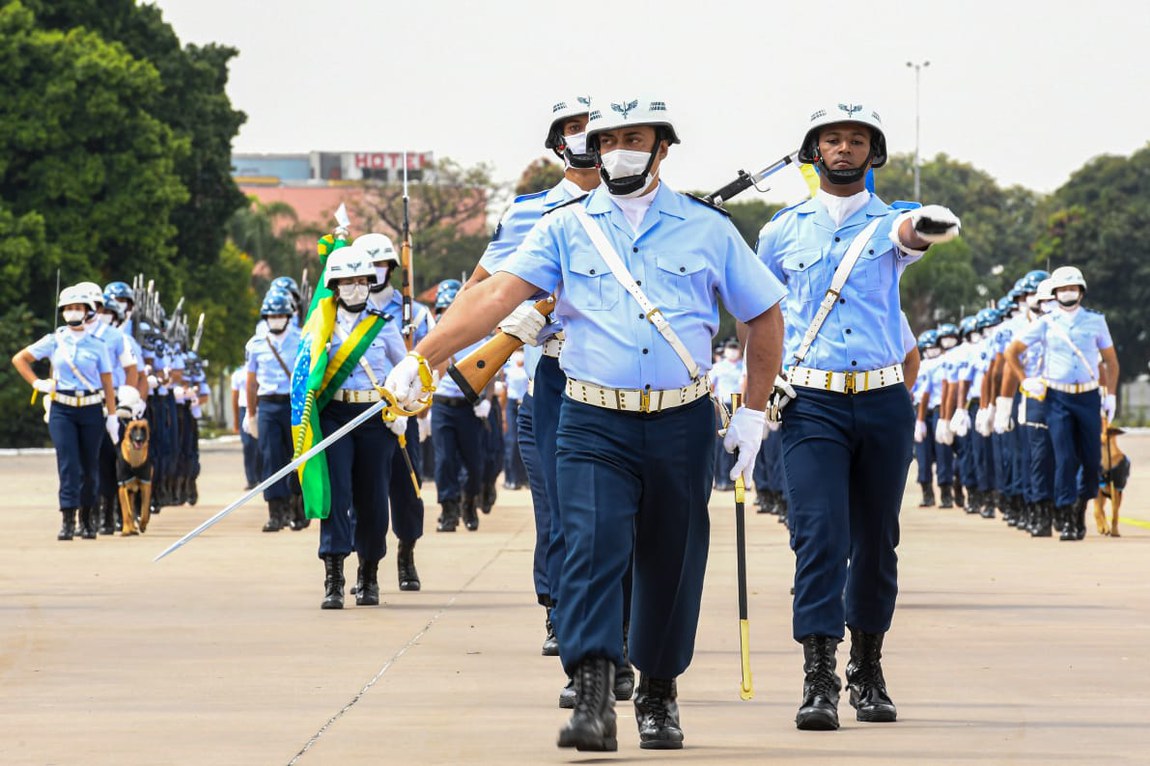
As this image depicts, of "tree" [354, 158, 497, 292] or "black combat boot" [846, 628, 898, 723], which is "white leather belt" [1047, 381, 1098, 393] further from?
"tree" [354, 158, 497, 292]

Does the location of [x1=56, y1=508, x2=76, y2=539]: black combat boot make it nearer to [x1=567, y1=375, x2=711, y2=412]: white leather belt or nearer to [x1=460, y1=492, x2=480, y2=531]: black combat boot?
[x1=460, y1=492, x2=480, y2=531]: black combat boot

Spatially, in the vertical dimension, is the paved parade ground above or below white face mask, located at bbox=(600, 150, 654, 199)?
below

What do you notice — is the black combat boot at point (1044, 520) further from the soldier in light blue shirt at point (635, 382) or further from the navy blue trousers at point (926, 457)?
the soldier in light blue shirt at point (635, 382)

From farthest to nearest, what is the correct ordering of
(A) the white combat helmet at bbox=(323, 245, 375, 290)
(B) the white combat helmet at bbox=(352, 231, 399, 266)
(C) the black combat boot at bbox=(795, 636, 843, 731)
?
(B) the white combat helmet at bbox=(352, 231, 399, 266)
(A) the white combat helmet at bbox=(323, 245, 375, 290)
(C) the black combat boot at bbox=(795, 636, 843, 731)

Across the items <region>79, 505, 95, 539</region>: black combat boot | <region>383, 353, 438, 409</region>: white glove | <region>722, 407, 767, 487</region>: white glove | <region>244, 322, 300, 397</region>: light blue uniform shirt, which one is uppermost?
<region>383, 353, 438, 409</region>: white glove

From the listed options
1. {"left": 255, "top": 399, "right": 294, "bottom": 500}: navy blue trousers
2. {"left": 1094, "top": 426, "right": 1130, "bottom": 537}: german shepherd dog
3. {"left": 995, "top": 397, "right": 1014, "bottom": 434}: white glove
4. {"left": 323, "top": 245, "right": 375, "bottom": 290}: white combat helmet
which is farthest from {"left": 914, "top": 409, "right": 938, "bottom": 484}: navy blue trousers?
{"left": 323, "top": 245, "right": 375, "bottom": 290}: white combat helmet

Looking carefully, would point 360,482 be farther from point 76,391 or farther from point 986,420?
point 986,420

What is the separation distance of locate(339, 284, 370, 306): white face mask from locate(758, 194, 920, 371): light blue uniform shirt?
4.90 meters

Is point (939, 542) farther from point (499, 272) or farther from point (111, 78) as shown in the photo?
point (111, 78)

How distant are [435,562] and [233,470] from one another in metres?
24.2

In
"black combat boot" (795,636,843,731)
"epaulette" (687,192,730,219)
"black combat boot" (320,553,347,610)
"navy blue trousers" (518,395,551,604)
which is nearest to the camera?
"epaulette" (687,192,730,219)

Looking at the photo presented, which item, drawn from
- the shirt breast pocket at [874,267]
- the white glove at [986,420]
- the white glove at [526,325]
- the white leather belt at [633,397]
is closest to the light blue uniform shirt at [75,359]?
the white glove at [986,420]

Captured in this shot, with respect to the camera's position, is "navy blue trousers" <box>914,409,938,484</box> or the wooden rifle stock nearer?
the wooden rifle stock

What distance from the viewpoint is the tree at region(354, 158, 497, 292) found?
272 ft
